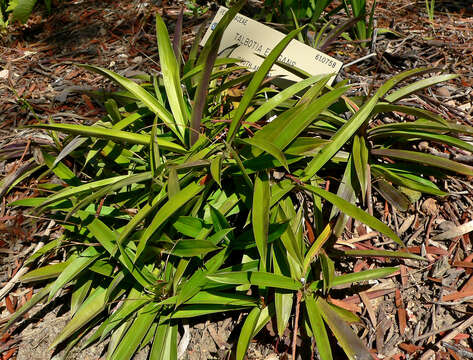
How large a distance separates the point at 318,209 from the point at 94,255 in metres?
0.85

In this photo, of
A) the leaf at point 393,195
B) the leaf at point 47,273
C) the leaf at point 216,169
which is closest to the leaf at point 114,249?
the leaf at point 47,273

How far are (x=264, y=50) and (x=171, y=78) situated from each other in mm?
475

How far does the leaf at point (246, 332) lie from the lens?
1.24 metres

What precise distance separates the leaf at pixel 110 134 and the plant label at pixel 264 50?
0.58 m

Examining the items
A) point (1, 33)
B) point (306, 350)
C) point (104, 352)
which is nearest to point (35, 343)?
point (104, 352)

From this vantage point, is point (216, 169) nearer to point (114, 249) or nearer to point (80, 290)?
point (114, 249)

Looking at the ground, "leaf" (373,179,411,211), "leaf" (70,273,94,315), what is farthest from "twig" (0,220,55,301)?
"leaf" (373,179,411,211)

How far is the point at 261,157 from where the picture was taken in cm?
138

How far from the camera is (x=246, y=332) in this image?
4.21 feet

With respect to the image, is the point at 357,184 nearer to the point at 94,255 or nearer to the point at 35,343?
the point at 94,255

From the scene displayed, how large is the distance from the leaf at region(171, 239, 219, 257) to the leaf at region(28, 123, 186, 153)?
0.39 m

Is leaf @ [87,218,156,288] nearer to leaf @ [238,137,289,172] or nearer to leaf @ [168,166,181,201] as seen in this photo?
leaf @ [168,166,181,201]

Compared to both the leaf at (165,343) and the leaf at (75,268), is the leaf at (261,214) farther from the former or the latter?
the leaf at (75,268)

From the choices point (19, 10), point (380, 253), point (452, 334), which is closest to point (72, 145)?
point (380, 253)
